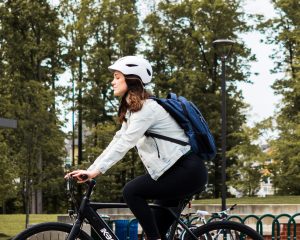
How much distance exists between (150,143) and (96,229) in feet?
2.17

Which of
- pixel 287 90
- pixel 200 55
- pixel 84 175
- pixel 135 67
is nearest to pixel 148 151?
pixel 84 175

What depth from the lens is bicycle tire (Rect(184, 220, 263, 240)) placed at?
4.74 meters

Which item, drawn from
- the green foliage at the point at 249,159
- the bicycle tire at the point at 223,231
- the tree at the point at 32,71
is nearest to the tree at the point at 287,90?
the green foliage at the point at 249,159

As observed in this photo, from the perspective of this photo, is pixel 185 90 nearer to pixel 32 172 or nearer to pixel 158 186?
pixel 32 172

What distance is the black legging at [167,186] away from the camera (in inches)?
177

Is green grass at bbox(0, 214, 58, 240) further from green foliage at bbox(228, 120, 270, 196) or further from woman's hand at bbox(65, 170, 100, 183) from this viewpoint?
woman's hand at bbox(65, 170, 100, 183)

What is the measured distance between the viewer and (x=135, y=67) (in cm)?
454

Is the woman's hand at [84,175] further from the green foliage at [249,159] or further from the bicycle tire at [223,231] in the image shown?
the green foliage at [249,159]

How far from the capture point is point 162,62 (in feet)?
128

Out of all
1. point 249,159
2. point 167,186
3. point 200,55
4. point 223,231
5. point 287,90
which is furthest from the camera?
point 200,55

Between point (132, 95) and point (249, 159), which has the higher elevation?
point (249, 159)

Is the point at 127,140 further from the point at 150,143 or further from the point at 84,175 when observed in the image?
the point at 84,175

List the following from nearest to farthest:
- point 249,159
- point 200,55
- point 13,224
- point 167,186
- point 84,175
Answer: point 84,175
point 167,186
point 13,224
point 249,159
point 200,55

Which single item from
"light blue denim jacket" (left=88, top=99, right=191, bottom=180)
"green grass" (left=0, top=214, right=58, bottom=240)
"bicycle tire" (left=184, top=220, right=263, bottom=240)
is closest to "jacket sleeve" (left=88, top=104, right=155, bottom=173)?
"light blue denim jacket" (left=88, top=99, right=191, bottom=180)
